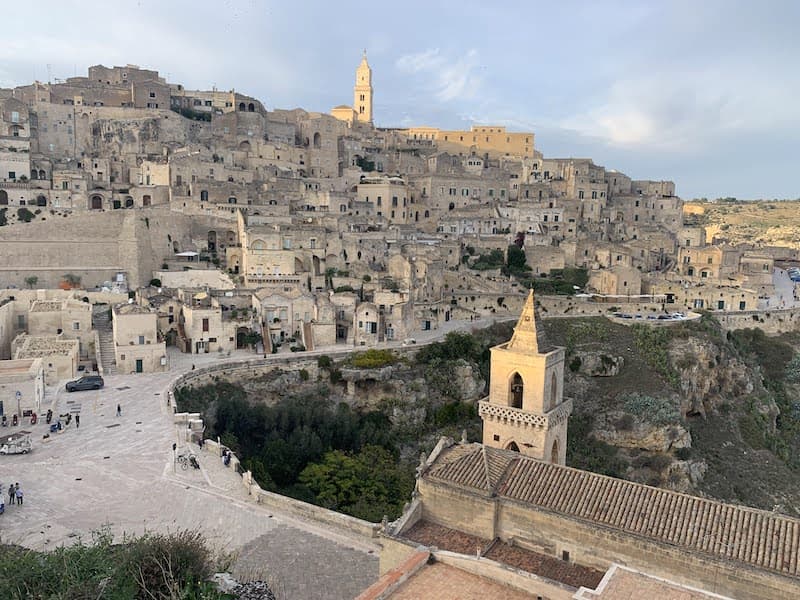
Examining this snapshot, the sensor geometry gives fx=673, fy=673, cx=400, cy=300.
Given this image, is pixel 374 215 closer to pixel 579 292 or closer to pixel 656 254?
pixel 579 292

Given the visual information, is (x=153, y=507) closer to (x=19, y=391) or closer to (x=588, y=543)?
(x=19, y=391)

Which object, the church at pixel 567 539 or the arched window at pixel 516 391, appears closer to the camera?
the church at pixel 567 539

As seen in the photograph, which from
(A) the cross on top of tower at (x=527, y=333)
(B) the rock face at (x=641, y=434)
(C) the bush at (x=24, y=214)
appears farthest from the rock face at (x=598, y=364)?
(C) the bush at (x=24, y=214)

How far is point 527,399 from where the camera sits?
1738cm

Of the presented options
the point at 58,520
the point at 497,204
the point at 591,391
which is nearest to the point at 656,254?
the point at 497,204

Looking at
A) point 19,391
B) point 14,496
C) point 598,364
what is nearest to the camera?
point 14,496

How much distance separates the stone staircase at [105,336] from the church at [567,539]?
20.2 m

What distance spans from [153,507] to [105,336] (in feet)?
58.6

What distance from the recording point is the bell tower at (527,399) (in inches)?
672

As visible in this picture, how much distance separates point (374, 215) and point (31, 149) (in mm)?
27905

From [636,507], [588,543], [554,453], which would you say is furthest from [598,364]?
[588,543]

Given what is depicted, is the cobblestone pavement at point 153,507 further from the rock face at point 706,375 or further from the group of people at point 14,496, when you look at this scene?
the rock face at point 706,375

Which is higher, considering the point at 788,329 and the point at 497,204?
the point at 497,204

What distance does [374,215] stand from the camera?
2133 inches
